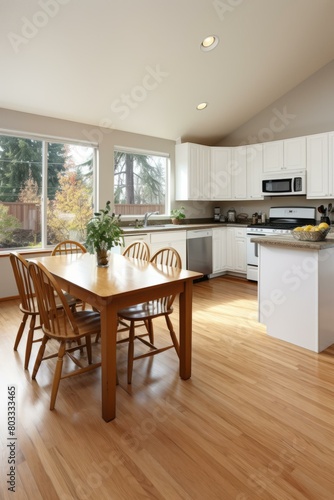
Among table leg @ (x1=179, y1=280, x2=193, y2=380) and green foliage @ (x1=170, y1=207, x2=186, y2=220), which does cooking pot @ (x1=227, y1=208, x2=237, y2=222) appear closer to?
green foliage @ (x1=170, y1=207, x2=186, y2=220)

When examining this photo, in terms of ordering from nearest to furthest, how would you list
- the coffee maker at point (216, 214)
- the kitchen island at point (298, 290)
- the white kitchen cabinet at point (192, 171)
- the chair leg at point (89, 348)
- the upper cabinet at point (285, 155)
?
the chair leg at point (89, 348) < the kitchen island at point (298, 290) < the upper cabinet at point (285, 155) < the white kitchen cabinet at point (192, 171) < the coffee maker at point (216, 214)

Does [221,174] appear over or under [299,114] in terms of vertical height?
under

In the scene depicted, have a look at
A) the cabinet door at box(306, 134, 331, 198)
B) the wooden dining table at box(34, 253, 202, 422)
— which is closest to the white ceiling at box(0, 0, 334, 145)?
the cabinet door at box(306, 134, 331, 198)

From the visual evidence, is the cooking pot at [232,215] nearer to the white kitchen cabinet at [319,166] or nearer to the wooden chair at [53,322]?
the white kitchen cabinet at [319,166]

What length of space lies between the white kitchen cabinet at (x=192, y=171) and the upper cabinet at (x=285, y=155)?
1.03 meters

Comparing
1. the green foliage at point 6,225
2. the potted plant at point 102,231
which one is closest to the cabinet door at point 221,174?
the green foliage at point 6,225

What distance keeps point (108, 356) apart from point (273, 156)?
14.7ft

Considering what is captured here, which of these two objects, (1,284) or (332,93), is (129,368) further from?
(332,93)

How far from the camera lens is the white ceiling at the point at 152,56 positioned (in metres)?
3.06

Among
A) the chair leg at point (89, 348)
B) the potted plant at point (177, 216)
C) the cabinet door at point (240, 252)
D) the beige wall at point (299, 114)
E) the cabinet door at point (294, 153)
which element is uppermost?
the beige wall at point (299, 114)

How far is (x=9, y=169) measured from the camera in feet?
13.4

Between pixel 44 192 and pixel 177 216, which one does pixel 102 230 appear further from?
pixel 177 216

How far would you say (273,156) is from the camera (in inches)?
205

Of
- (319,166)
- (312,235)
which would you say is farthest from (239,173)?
(312,235)
